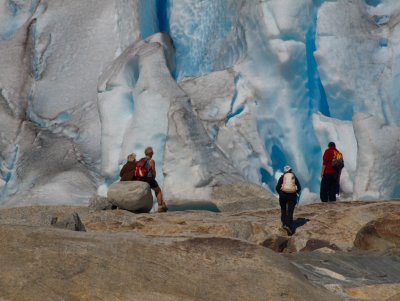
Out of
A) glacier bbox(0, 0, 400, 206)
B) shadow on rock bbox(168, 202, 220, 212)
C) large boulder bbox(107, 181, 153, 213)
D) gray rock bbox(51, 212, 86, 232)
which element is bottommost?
gray rock bbox(51, 212, 86, 232)

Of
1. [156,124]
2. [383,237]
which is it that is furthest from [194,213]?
[156,124]

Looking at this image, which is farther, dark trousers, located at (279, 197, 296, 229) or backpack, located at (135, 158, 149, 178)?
backpack, located at (135, 158, 149, 178)

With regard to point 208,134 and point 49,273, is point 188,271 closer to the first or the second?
point 49,273

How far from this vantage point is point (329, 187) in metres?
15.1

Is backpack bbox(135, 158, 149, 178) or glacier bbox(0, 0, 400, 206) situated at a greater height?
glacier bbox(0, 0, 400, 206)

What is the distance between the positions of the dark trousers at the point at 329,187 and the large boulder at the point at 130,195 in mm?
2990

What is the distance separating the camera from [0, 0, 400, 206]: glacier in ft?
57.2

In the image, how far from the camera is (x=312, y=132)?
1891 centimetres

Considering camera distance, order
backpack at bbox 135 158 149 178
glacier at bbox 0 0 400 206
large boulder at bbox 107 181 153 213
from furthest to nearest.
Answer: glacier at bbox 0 0 400 206 < backpack at bbox 135 158 149 178 < large boulder at bbox 107 181 153 213

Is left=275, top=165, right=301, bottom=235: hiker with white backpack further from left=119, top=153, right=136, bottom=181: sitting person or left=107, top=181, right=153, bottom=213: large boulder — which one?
left=119, top=153, right=136, bottom=181: sitting person

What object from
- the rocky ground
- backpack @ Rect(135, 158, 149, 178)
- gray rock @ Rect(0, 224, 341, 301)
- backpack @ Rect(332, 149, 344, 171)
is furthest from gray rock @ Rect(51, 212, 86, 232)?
backpack @ Rect(332, 149, 344, 171)

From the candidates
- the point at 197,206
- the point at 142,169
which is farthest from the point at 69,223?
the point at 197,206

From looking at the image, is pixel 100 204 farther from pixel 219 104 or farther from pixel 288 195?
pixel 219 104

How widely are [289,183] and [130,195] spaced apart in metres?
2.59
